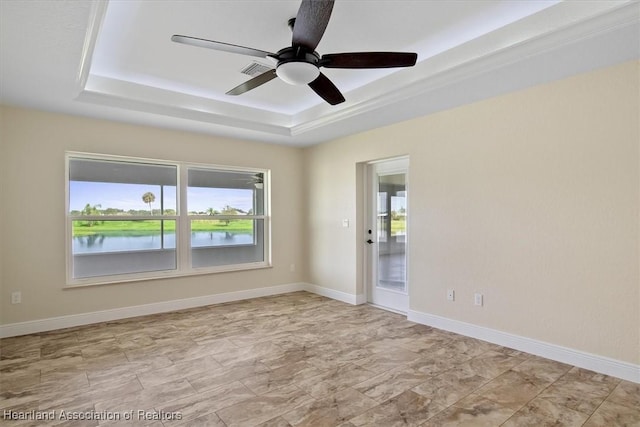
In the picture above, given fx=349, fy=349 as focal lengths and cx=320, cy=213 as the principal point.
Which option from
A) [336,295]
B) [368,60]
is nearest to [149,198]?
[336,295]

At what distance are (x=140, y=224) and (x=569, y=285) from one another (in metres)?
4.89

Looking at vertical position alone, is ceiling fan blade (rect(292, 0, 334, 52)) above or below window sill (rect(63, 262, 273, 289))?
above

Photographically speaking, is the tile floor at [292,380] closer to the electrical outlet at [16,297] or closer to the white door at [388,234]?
the electrical outlet at [16,297]

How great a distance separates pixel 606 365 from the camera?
282 cm

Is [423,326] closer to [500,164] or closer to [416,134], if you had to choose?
[500,164]

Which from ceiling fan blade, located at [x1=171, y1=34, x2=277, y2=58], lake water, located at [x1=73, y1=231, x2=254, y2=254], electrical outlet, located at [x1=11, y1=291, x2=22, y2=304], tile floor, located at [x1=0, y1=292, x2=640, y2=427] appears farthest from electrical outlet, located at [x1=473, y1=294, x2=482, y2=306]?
electrical outlet, located at [x1=11, y1=291, x2=22, y2=304]

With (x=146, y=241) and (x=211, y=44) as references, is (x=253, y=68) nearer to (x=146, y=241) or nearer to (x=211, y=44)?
(x=211, y=44)

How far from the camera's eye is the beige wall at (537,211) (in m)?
2.77

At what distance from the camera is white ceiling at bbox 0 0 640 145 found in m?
2.34

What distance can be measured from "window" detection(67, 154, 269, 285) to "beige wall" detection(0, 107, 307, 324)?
0.14m

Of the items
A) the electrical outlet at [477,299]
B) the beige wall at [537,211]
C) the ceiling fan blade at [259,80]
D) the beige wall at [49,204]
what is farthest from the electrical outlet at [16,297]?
the electrical outlet at [477,299]

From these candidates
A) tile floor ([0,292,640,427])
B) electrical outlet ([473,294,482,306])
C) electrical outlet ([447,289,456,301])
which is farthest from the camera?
electrical outlet ([447,289,456,301])

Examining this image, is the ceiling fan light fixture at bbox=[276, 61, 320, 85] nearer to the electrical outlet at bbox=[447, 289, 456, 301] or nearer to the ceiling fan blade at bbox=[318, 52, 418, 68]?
the ceiling fan blade at bbox=[318, 52, 418, 68]

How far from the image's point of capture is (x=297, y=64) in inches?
93.7
